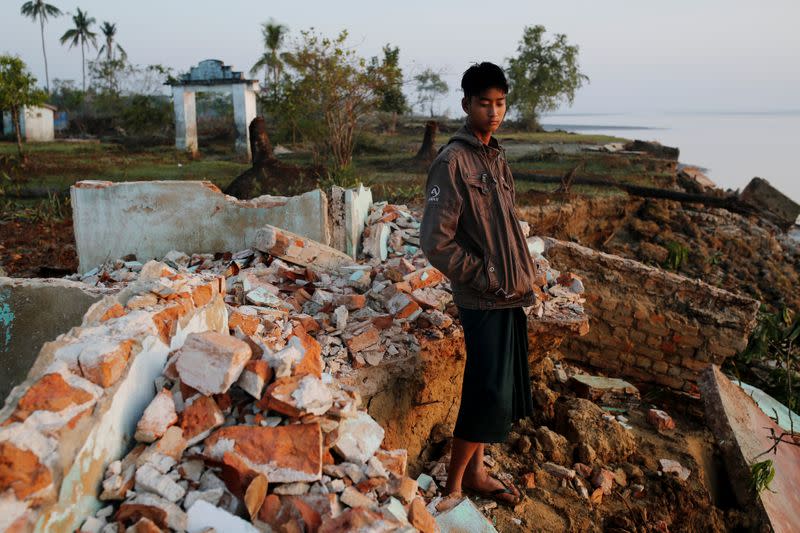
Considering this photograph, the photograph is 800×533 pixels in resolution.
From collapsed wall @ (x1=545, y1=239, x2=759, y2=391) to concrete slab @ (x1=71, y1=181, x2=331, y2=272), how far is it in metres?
2.75

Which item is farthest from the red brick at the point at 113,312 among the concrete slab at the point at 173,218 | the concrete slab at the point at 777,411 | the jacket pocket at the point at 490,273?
the concrete slab at the point at 777,411

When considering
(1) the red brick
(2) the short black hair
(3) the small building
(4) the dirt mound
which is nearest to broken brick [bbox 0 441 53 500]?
(1) the red brick

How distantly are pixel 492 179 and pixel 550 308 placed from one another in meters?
1.98

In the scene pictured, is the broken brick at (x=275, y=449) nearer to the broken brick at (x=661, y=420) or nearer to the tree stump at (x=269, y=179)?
the broken brick at (x=661, y=420)

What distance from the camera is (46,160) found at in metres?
16.2

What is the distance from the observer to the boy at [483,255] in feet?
8.71

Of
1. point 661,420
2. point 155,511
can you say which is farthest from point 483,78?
point 661,420

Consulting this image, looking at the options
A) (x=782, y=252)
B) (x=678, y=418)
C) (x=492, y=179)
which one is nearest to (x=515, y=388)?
(x=492, y=179)

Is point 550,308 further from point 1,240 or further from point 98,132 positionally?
point 98,132

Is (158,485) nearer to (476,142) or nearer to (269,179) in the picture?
(476,142)

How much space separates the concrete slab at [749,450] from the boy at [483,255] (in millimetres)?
2099

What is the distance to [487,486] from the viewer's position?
3.26m

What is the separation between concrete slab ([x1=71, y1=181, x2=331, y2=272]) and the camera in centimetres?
514

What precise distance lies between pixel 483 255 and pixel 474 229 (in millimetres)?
126
